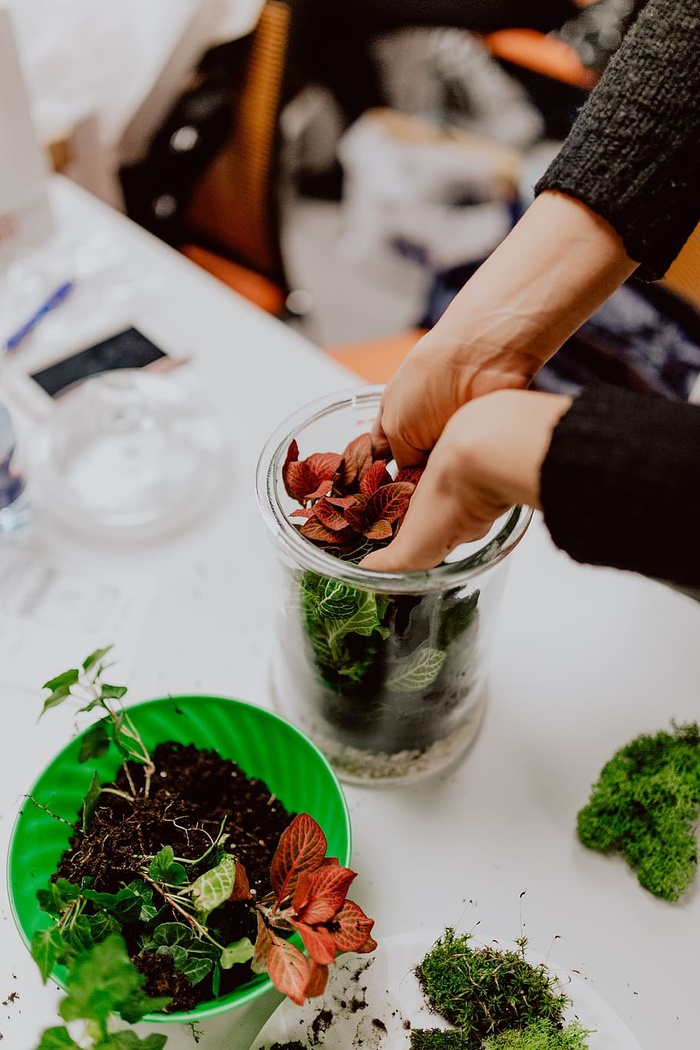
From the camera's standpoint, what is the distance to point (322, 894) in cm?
54

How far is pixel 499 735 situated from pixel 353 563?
280 mm

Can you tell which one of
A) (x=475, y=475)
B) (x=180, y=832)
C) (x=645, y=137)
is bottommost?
(x=180, y=832)

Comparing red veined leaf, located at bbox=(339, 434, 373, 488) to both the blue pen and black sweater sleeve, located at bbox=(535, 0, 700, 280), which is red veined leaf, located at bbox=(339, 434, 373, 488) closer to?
black sweater sleeve, located at bbox=(535, 0, 700, 280)

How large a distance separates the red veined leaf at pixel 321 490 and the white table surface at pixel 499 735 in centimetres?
23

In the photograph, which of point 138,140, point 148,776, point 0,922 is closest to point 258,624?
point 148,776

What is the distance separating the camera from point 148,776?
643 mm

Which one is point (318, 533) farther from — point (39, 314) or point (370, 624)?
point (39, 314)

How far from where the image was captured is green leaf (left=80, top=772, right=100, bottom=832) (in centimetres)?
60

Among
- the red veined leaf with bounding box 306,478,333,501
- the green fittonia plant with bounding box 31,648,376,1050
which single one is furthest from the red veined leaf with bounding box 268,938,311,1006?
the red veined leaf with bounding box 306,478,333,501

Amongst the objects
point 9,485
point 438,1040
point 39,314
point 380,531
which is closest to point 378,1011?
point 438,1040

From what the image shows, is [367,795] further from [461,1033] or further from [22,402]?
[22,402]

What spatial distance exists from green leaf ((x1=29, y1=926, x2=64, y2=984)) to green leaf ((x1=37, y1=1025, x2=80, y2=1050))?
0.03m

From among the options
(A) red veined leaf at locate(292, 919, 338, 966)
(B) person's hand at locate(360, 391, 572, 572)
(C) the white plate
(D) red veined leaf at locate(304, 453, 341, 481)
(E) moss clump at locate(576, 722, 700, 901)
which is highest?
(B) person's hand at locate(360, 391, 572, 572)

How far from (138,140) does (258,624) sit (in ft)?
4.59
